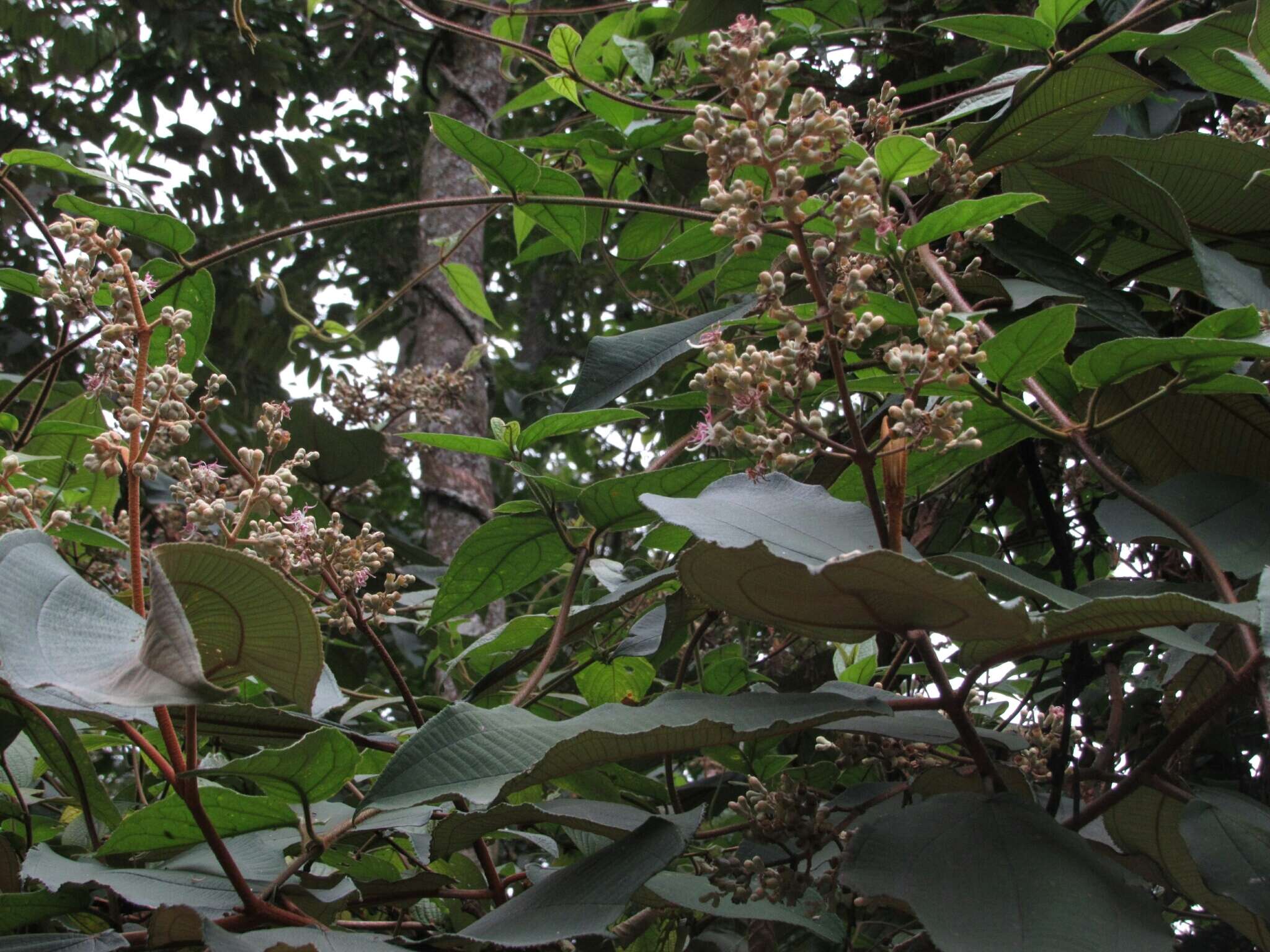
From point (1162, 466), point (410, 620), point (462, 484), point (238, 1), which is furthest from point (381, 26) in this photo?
point (1162, 466)

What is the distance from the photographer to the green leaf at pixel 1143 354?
790mm

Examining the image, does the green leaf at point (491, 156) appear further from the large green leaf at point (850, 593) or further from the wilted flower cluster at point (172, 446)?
the large green leaf at point (850, 593)

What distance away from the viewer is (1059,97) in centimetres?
119

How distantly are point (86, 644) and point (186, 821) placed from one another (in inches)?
13.1

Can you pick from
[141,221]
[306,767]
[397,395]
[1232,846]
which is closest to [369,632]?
[306,767]

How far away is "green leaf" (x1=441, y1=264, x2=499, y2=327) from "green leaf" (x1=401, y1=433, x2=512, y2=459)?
28.4 inches

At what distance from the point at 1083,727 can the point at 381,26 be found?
14.6 ft

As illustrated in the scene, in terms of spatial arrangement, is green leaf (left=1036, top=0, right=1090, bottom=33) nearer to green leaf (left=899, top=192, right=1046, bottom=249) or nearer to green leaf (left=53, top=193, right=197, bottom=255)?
green leaf (left=899, top=192, right=1046, bottom=249)

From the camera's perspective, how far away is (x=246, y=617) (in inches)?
28.3

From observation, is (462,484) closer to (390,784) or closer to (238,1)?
(238,1)

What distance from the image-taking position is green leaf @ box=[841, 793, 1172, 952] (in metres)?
0.64

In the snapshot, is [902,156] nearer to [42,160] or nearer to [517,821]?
[517,821]

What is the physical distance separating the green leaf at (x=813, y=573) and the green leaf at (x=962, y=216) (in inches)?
10.0

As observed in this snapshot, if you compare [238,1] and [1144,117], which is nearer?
[1144,117]
